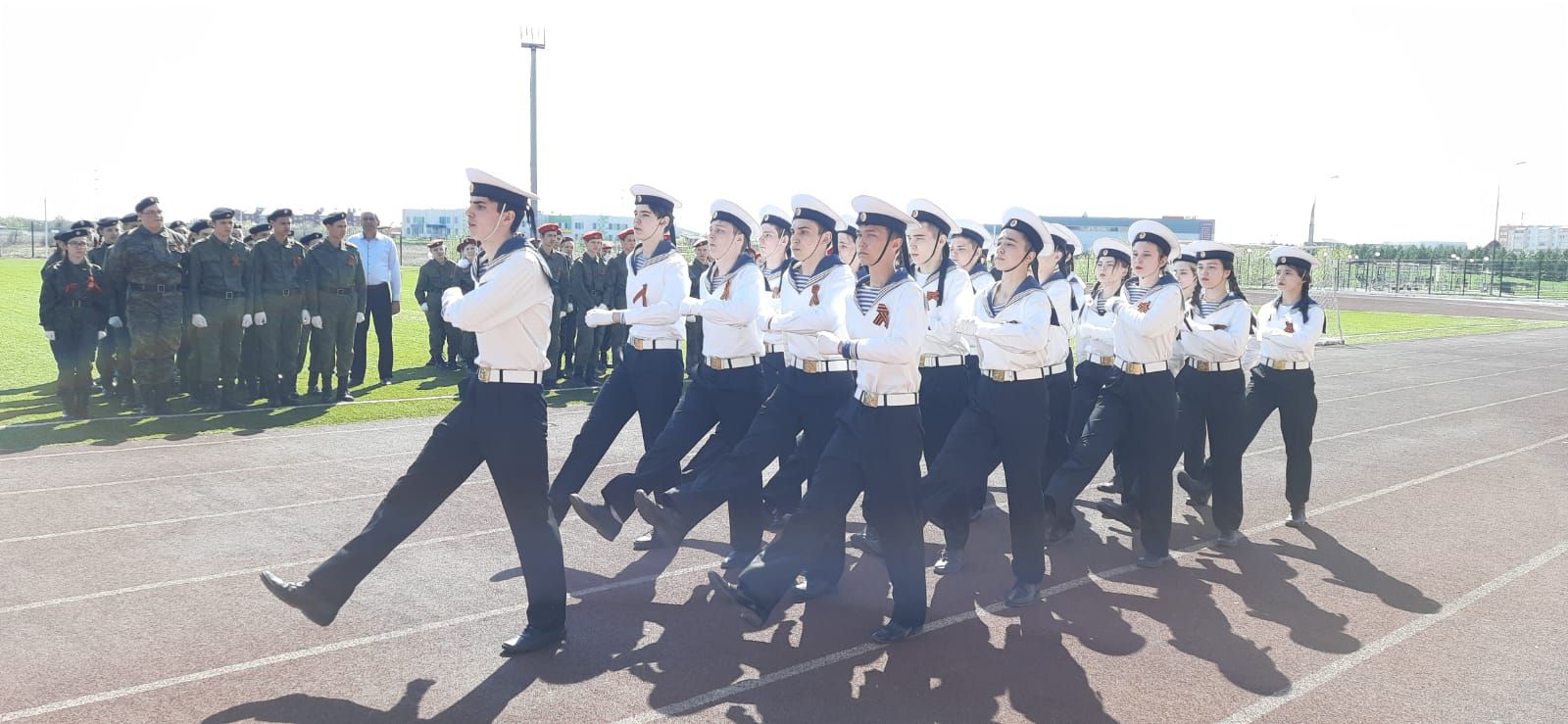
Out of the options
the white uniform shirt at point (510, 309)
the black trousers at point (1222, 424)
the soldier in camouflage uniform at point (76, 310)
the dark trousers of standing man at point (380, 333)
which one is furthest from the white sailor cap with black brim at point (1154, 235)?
the dark trousers of standing man at point (380, 333)

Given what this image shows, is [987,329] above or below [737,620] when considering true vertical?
above

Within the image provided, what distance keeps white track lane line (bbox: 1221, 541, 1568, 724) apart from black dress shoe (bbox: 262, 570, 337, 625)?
12.1 feet

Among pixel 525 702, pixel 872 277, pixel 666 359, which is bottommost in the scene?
pixel 525 702

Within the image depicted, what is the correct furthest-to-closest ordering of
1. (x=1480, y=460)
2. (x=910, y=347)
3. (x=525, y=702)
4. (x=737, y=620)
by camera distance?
(x=1480, y=460) < (x=737, y=620) < (x=910, y=347) < (x=525, y=702)

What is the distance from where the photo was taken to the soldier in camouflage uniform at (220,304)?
11.3 meters

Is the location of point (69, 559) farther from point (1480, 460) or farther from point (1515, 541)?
point (1480, 460)

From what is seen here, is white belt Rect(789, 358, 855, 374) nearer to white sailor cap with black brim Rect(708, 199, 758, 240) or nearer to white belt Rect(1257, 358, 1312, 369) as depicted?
white sailor cap with black brim Rect(708, 199, 758, 240)

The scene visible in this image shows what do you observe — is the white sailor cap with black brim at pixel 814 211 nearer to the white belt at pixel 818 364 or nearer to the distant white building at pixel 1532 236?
the white belt at pixel 818 364

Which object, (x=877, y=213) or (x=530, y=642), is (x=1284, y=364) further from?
(x=530, y=642)

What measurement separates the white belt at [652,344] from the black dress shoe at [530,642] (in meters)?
2.14

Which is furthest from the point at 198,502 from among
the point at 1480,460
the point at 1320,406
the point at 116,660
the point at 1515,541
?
the point at 1320,406

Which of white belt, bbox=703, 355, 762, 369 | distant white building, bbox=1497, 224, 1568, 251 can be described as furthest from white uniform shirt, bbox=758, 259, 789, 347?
distant white building, bbox=1497, 224, 1568, 251

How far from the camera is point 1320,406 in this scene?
14.0 meters

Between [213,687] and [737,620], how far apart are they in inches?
89.4
